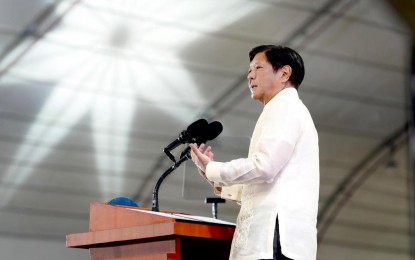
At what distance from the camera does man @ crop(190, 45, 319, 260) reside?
2.23 m

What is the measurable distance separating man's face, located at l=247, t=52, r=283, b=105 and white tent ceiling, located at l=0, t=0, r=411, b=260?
7.37 metres

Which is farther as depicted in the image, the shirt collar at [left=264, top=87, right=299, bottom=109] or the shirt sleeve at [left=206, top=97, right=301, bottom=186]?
the shirt collar at [left=264, top=87, right=299, bottom=109]

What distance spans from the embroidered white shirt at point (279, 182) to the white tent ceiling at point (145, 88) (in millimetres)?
7569

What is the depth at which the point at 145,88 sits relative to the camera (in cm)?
1142

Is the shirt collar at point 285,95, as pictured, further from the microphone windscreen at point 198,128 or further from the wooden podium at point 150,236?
the wooden podium at point 150,236

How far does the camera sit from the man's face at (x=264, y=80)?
246 cm

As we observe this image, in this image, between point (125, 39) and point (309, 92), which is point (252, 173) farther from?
point (309, 92)

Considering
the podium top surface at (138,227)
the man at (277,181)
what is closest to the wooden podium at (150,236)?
the podium top surface at (138,227)

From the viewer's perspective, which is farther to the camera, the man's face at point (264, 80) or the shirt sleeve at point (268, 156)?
the man's face at point (264, 80)

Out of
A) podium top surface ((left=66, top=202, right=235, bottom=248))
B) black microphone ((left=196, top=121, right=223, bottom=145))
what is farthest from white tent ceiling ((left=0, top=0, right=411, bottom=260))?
black microphone ((left=196, top=121, right=223, bottom=145))

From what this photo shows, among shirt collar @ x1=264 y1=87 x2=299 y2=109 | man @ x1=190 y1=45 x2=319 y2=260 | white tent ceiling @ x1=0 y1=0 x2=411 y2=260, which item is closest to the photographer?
man @ x1=190 y1=45 x2=319 y2=260

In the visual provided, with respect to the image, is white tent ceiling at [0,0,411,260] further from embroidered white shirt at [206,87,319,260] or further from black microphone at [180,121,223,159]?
embroidered white shirt at [206,87,319,260]

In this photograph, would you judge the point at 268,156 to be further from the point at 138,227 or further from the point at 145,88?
the point at 145,88

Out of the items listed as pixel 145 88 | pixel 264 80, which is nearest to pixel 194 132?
pixel 264 80
